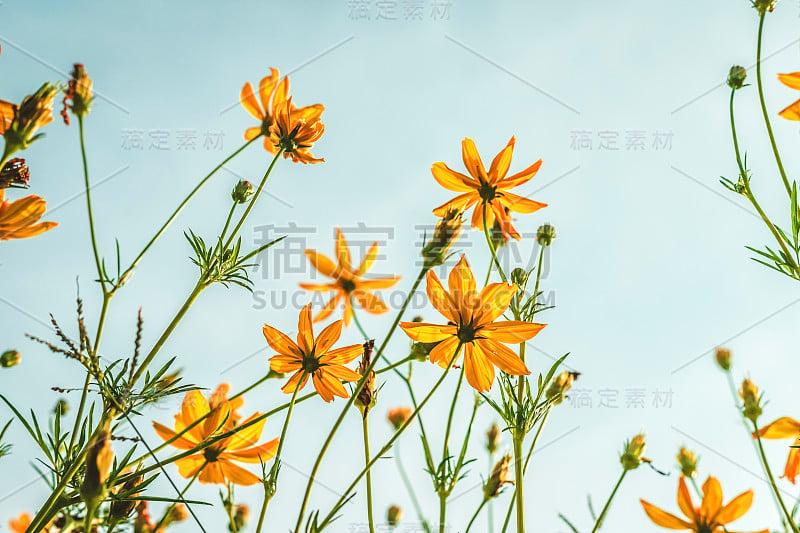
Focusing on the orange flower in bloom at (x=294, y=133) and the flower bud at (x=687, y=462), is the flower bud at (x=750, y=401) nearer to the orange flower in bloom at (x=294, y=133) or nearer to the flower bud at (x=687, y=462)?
the flower bud at (x=687, y=462)

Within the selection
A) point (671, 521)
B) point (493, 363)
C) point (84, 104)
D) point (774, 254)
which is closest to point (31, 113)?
point (84, 104)

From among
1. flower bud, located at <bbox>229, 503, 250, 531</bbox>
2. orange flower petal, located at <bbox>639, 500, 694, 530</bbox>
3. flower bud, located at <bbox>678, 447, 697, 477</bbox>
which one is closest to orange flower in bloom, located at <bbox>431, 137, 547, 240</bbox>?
orange flower petal, located at <bbox>639, 500, 694, 530</bbox>

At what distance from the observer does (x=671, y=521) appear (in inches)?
48.0

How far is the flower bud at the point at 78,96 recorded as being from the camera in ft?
3.52

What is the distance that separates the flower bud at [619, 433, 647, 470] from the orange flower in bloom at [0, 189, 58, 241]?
139 cm

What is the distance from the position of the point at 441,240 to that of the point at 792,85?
2.65 feet

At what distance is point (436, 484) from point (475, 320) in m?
0.36

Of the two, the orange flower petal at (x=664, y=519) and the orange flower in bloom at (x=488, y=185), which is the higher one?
the orange flower in bloom at (x=488, y=185)

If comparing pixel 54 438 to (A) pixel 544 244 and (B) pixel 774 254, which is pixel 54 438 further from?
(B) pixel 774 254

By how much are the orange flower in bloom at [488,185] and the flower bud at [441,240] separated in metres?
0.38

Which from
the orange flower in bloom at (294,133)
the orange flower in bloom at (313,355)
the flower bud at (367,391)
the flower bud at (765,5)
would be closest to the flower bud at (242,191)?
the orange flower in bloom at (294,133)

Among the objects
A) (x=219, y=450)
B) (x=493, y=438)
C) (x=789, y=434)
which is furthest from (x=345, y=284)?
(x=789, y=434)

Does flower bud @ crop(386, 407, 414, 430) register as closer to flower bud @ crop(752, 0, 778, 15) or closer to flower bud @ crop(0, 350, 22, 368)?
flower bud @ crop(0, 350, 22, 368)

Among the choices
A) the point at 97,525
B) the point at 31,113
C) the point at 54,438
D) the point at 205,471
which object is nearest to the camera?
the point at 31,113
